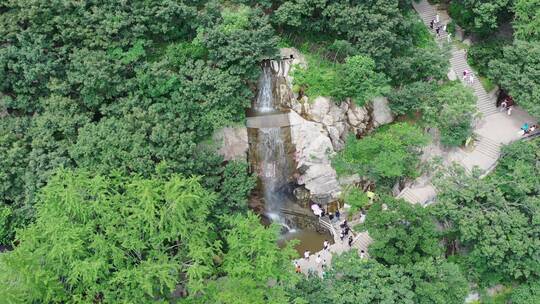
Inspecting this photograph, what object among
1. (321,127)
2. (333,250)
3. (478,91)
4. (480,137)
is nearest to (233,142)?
(321,127)

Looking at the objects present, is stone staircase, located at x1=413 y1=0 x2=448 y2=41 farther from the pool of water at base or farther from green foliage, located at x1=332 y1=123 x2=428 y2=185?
the pool of water at base

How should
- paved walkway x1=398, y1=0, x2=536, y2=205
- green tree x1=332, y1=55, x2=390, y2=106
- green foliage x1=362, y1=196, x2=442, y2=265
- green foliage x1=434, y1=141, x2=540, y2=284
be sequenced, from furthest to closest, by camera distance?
paved walkway x1=398, y1=0, x2=536, y2=205 < green tree x1=332, y1=55, x2=390, y2=106 < green foliage x1=362, y1=196, x2=442, y2=265 < green foliage x1=434, y1=141, x2=540, y2=284

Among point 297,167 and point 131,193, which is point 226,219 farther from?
point 297,167

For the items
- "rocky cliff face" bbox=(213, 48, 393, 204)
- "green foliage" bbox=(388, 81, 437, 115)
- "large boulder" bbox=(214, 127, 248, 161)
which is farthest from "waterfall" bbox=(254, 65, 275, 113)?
"green foliage" bbox=(388, 81, 437, 115)

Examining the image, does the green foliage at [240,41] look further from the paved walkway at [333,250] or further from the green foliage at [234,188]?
the paved walkway at [333,250]

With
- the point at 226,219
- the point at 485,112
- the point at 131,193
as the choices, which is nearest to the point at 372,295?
the point at 226,219
